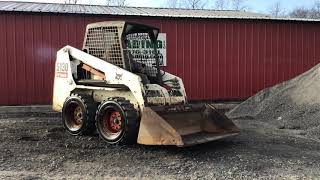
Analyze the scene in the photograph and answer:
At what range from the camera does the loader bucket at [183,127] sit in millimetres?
7978

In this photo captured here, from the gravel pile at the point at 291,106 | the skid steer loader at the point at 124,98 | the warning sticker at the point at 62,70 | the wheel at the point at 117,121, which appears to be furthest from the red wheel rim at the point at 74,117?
the gravel pile at the point at 291,106

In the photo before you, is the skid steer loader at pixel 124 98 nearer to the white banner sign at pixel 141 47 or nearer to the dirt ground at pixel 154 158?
the white banner sign at pixel 141 47

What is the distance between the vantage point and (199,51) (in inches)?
619

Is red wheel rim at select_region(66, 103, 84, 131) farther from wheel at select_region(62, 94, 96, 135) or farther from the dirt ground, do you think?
the dirt ground

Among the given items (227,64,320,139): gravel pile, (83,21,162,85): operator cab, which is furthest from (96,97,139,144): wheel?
(227,64,320,139): gravel pile

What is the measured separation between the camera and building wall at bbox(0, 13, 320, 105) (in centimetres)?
1433

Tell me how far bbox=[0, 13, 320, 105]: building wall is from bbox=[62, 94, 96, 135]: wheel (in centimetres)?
473

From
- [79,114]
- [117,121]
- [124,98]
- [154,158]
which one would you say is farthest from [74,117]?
[154,158]

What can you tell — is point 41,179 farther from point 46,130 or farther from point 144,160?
point 46,130

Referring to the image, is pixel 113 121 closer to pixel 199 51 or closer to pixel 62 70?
pixel 62 70

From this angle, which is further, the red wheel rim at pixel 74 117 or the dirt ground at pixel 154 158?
the red wheel rim at pixel 74 117

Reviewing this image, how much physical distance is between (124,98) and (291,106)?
572 cm

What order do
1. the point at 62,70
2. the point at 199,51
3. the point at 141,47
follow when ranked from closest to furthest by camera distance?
the point at 62,70, the point at 141,47, the point at 199,51

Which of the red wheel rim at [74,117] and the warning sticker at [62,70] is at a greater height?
the warning sticker at [62,70]
